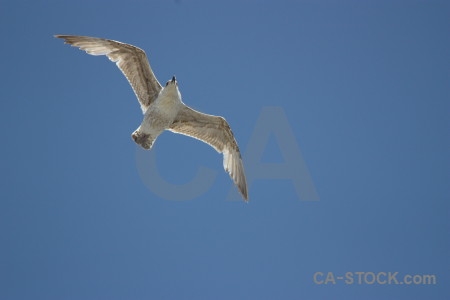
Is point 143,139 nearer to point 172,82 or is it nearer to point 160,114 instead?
point 160,114

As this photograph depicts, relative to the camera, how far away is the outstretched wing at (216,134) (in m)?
16.3

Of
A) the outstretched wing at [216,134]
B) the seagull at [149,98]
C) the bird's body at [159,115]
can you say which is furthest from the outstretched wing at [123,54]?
the outstretched wing at [216,134]

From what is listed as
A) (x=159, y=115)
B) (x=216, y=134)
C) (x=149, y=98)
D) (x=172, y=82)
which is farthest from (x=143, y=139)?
(x=216, y=134)

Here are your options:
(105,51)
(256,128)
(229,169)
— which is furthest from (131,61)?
(256,128)

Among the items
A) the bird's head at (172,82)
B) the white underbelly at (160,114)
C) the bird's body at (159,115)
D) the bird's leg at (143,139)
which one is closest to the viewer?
the bird's head at (172,82)

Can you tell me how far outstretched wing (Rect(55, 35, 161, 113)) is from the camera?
598 inches

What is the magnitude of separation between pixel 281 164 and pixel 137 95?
5781 mm

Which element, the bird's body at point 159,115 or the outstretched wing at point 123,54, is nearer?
the outstretched wing at point 123,54

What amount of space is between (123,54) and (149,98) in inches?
48.6

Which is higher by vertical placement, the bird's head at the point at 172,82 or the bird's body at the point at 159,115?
the bird's head at the point at 172,82

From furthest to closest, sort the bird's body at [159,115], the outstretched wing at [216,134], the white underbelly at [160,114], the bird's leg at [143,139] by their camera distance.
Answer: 1. the outstretched wing at [216,134]
2. the bird's leg at [143,139]
3. the white underbelly at [160,114]
4. the bird's body at [159,115]

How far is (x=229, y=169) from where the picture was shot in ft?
56.7

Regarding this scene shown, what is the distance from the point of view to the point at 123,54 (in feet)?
50.2

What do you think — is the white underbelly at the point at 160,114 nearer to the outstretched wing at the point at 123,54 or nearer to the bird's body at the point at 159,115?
the bird's body at the point at 159,115
